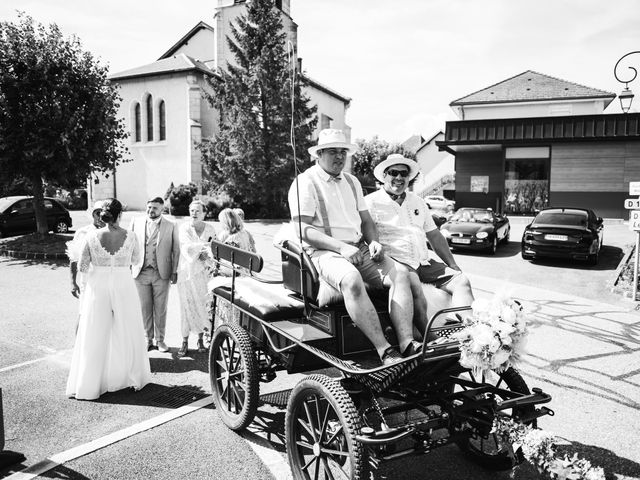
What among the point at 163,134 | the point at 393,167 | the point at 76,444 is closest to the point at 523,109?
the point at 163,134

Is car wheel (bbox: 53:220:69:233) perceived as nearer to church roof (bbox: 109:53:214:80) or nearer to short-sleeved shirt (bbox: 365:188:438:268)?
church roof (bbox: 109:53:214:80)

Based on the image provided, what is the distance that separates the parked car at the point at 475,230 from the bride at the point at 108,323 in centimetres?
1196

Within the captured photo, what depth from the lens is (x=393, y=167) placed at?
187 inches

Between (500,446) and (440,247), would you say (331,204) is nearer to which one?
(440,247)

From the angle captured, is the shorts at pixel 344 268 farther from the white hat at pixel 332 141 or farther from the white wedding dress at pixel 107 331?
the white wedding dress at pixel 107 331

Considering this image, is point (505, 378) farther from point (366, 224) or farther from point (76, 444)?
point (76, 444)

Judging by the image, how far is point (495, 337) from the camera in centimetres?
287

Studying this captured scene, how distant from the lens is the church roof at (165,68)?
32281 mm

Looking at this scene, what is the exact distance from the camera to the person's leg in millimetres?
6730

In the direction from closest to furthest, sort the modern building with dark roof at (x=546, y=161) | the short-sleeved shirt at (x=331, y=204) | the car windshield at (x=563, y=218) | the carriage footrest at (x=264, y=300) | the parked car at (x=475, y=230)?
the carriage footrest at (x=264, y=300)
the short-sleeved shirt at (x=331, y=204)
the car windshield at (x=563, y=218)
the parked car at (x=475, y=230)
the modern building with dark roof at (x=546, y=161)

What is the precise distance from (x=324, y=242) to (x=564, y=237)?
40.0ft

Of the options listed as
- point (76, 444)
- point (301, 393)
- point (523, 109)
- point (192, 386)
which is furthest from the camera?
point (523, 109)

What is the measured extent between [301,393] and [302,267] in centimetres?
93

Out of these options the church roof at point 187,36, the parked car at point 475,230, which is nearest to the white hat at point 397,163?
the parked car at point 475,230
